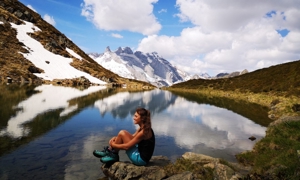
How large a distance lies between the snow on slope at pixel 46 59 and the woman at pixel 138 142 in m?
114

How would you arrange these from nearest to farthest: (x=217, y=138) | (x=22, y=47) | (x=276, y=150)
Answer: (x=276, y=150)
(x=217, y=138)
(x=22, y=47)

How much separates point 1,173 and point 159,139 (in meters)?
13.7

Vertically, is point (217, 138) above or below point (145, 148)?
→ below

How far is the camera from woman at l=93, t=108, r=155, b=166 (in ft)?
35.5

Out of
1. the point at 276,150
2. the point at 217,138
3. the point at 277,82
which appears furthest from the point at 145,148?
the point at 277,82

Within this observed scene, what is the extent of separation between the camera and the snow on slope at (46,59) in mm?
122750

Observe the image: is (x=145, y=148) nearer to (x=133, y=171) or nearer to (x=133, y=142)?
(x=133, y=142)

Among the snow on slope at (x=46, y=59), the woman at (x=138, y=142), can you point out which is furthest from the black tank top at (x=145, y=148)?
the snow on slope at (x=46, y=59)

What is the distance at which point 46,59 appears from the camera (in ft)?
442

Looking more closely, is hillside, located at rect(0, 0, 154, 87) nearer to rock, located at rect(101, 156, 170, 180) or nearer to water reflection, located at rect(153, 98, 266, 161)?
water reflection, located at rect(153, 98, 266, 161)

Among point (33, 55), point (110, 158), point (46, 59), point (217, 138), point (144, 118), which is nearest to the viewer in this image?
point (144, 118)

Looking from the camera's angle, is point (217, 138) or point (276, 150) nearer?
point (276, 150)

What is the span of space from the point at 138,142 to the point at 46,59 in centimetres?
13954

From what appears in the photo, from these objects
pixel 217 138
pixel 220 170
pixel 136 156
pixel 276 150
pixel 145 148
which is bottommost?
pixel 217 138
